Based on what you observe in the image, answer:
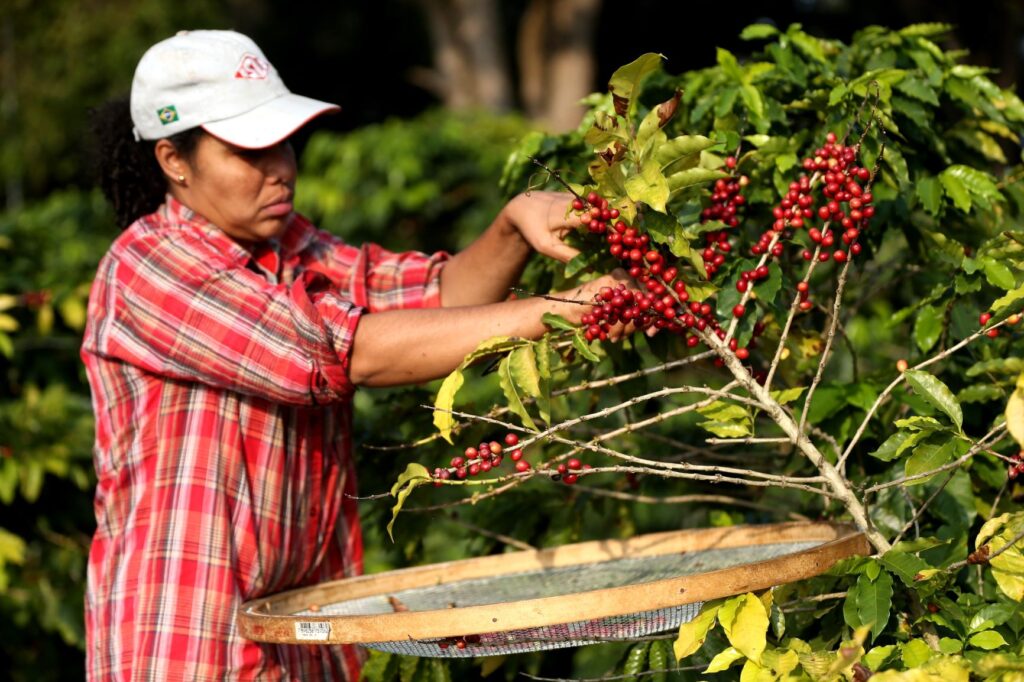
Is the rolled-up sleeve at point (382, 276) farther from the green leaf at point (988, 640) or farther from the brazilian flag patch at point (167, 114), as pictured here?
the green leaf at point (988, 640)

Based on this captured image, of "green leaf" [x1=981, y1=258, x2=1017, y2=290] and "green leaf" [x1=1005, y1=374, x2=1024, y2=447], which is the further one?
"green leaf" [x1=981, y1=258, x2=1017, y2=290]

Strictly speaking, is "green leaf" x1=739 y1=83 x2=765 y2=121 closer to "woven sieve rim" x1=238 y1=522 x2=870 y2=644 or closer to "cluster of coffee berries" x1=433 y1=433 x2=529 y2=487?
"woven sieve rim" x1=238 y1=522 x2=870 y2=644

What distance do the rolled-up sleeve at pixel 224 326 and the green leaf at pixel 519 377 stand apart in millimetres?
412

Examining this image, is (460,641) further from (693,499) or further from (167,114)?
(167,114)

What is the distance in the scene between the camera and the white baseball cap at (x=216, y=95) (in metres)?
2.66

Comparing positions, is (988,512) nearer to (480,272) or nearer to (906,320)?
(906,320)

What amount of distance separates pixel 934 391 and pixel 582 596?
2.06ft

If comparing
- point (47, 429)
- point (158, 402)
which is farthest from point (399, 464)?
point (47, 429)

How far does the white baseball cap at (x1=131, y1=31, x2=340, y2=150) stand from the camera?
2.66m

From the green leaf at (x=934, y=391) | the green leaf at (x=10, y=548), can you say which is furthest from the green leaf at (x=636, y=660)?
the green leaf at (x=10, y=548)

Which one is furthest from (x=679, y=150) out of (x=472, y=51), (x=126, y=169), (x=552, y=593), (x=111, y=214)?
(x=472, y=51)

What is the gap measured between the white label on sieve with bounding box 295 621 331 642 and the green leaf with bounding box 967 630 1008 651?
3.20ft

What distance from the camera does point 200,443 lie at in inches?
102

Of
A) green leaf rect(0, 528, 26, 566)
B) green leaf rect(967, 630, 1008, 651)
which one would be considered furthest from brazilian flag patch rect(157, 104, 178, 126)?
green leaf rect(0, 528, 26, 566)
